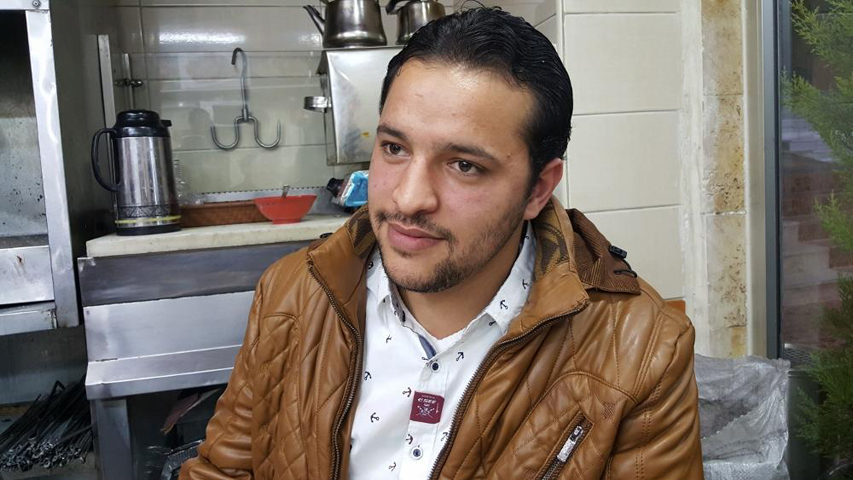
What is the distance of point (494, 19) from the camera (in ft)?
3.68

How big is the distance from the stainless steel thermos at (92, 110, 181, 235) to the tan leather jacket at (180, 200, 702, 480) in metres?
0.85

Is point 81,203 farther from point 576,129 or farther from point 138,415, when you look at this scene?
point 576,129

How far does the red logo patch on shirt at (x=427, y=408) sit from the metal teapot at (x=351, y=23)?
1467 mm

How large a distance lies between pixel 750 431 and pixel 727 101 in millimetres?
1100

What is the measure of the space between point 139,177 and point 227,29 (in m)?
0.97

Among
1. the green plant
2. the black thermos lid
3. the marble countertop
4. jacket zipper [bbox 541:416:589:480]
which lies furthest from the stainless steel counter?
the green plant

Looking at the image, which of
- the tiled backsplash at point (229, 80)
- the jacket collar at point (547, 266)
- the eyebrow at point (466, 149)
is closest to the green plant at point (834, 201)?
the jacket collar at point (547, 266)

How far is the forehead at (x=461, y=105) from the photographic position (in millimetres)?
1042

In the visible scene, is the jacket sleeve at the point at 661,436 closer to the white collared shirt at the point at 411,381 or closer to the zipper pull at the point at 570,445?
the zipper pull at the point at 570,445

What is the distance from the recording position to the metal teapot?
85.9 inches

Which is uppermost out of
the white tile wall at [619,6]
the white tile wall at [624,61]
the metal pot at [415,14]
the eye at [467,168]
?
the metal pot at [415,14]

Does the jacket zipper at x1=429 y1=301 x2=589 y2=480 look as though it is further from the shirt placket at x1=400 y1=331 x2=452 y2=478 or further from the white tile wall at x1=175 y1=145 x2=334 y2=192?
the white tile wall at x1=175 y1=145 x2=334 y2=192

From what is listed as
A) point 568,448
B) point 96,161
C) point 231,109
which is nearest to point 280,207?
point 96,161

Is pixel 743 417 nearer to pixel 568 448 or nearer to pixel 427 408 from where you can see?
pixel 568 448
